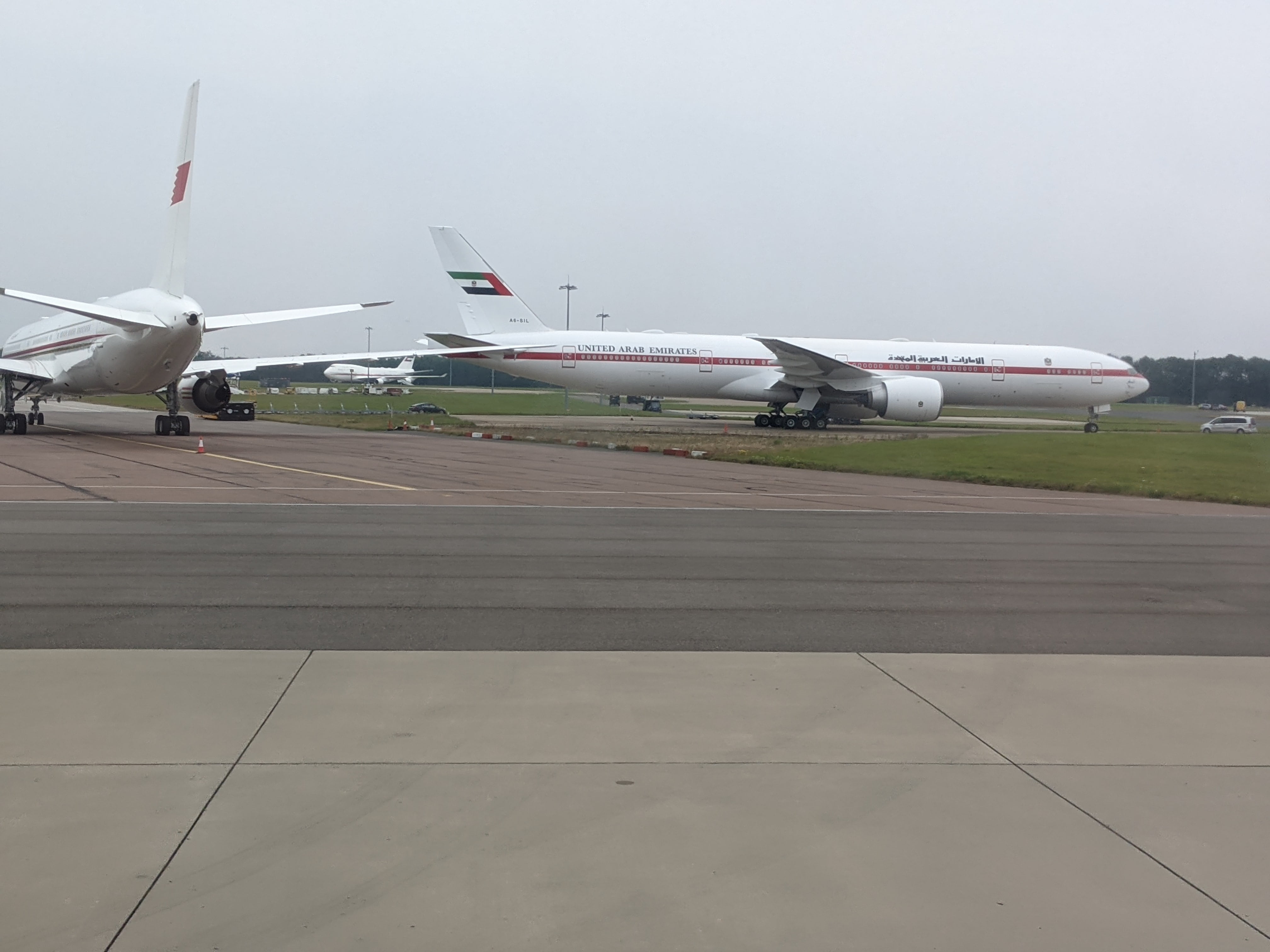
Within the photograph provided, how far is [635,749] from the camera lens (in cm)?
543

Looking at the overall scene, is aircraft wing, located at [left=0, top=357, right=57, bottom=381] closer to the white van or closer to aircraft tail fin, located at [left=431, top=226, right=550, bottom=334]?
aircraft tail fin, located at [left=431, top=226, right=550, bottom=334]

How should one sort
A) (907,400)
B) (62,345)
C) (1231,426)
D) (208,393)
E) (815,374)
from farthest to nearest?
(1231,426) → (815,374) → (907,400) → (208,393) → (62,345)

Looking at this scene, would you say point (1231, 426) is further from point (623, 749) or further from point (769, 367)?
point (623, 749)

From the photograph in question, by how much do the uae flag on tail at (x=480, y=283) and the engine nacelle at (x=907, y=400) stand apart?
14791 mm

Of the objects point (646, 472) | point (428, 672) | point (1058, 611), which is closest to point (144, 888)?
point (428, 672)

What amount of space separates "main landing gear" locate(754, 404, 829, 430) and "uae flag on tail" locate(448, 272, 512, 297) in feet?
37.5

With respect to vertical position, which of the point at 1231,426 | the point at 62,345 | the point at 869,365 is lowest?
the point at 1231,426

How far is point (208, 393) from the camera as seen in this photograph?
3656cm

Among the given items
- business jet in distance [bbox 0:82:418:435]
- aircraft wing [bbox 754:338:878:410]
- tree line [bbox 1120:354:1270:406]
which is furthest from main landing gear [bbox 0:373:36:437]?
tree line [bbox 1120:354:1270:406]

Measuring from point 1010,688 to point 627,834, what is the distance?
131 inches

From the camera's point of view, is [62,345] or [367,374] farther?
[367,374]

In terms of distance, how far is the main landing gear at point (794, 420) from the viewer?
43438mm

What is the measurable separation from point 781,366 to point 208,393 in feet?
67.6

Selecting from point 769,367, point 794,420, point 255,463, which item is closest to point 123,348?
point 255,463
